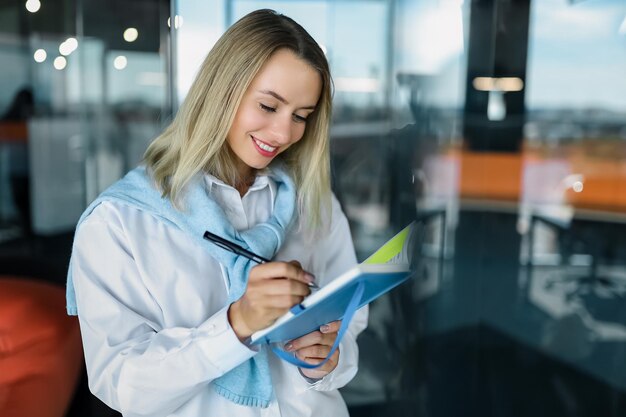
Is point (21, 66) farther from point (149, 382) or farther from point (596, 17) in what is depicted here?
point (149, 382)

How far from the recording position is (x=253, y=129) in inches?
47.4

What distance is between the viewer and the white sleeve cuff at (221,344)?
1.02m

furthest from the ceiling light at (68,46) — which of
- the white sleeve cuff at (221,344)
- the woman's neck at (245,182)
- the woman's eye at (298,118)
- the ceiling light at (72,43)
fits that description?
the white sleeve cuff at (221,344)

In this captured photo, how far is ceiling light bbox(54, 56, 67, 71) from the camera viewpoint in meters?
3.99

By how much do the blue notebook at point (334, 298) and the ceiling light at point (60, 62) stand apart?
3441 mm

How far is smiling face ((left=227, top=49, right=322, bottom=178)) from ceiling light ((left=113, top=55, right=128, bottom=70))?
2.91m

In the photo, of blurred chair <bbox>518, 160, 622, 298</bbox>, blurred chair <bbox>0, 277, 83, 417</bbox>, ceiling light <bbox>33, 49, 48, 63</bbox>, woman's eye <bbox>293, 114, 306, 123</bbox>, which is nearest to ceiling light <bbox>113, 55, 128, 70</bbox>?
ceiling light <bbox>33, 49, 48, 63</bbox>

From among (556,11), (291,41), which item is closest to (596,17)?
(556,11)

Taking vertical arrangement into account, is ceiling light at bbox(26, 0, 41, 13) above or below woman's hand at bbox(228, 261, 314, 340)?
above

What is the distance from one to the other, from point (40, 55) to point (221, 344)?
3.49m

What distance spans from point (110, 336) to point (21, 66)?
134 inches

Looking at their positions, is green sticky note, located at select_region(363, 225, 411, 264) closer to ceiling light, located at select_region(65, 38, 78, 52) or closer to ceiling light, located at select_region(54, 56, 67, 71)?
ceiling light, located at select_region(65, 38, 78, 52)

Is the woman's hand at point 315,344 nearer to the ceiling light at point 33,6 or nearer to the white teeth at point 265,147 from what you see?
the white teeth at point 265,147

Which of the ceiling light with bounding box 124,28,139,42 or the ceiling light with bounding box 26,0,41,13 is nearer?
the ceiling light with bounding box 124,28,139,42
